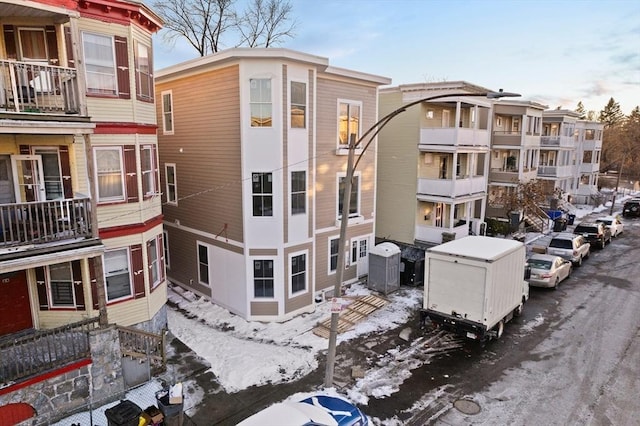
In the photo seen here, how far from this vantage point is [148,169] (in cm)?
1417

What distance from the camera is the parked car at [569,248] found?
78.0 feet

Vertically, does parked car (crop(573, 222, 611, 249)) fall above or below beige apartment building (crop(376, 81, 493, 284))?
below

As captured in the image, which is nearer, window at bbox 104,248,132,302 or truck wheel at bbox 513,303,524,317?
window at bbox 104,248,132,302

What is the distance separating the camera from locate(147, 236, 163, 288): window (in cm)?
1404

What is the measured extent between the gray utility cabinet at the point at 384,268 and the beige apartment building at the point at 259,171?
143 centimetres

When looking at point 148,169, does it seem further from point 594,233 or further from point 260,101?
point 594,233

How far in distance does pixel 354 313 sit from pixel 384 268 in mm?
3134

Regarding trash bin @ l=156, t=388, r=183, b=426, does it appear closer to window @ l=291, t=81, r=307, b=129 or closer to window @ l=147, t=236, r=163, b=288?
window @ l=147, t=236, r=163, b=288

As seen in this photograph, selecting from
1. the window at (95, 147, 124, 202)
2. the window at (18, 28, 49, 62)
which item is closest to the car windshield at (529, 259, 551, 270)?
the window at (95, 147, 124, 202)

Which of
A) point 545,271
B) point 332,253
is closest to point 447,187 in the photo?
point 545,271

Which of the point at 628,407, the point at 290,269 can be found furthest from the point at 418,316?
the point at 628,407

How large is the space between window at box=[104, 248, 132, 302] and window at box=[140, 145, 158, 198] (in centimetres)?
224

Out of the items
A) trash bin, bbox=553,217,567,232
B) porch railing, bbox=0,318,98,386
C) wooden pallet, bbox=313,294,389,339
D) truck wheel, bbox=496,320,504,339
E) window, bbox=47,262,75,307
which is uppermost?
window, bbox=47,262,75,307

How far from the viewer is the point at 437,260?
1441 cm
